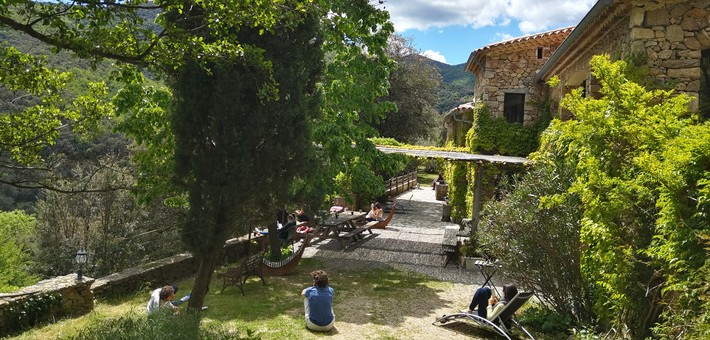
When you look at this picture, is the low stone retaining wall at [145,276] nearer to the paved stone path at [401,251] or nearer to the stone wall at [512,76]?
the paved stone path at [401,251]

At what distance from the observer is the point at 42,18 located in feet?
12.8

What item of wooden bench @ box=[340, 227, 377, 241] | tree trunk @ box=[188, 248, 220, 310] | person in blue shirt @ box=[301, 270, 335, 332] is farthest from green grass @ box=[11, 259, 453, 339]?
wooden bench @ box=[340, 227, 377, 241]

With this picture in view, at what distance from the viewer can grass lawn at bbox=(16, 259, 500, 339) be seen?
697 cm

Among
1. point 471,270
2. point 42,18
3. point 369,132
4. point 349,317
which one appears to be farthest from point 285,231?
point 42,18

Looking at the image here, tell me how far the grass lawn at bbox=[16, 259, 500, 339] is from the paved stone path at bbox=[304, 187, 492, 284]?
1.97 ft

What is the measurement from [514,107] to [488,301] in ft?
36.1

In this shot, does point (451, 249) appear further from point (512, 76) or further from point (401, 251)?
point (512, 76)

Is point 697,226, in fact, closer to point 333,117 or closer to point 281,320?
point 281,320

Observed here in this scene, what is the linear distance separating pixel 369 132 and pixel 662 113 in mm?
7863

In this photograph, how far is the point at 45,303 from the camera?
7.61 m

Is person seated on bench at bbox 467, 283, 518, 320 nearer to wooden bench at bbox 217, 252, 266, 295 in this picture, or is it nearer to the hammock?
wooden bench at bbox 217, 252, 266, 295

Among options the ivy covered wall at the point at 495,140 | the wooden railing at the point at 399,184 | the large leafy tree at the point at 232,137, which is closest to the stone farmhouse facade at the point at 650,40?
the ivy covered wall at the point at 495,140

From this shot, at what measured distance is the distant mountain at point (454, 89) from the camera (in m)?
83.1

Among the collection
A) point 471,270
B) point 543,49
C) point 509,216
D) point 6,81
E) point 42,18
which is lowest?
point 471,270
